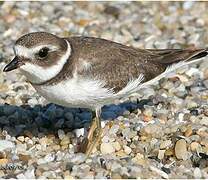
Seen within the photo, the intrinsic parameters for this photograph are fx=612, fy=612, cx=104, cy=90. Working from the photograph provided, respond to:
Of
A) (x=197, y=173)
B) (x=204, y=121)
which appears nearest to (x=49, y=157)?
(x=197, y=173)

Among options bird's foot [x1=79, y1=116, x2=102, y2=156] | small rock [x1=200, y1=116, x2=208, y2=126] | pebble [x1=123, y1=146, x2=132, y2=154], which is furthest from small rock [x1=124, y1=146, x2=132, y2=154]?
small rock [x1=200, y1=116, x2=208, y2=126]

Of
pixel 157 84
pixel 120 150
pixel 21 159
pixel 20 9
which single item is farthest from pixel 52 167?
pixel 20 9

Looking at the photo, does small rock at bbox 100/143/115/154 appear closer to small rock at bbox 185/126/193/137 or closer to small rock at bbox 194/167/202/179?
small rock at bbox 185/126/193/137

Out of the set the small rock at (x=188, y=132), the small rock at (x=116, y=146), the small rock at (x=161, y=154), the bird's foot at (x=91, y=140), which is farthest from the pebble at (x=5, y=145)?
the small rock at (x=188, y=132)

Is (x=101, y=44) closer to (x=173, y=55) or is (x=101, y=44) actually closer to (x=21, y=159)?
(x=173, y=55)

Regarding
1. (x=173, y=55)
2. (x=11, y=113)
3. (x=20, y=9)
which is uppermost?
(x=20, y=9)

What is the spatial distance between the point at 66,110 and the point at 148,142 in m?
1.07

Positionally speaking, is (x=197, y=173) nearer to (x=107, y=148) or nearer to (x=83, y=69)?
(x=107, y=148)

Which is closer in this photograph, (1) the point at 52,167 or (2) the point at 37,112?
(1) the point at 52,167

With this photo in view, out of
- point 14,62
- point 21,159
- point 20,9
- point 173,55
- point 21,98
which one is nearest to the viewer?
point 14,62

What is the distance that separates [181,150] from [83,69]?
3.75ft

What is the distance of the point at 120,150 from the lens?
5582 millimetres

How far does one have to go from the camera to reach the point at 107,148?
555 centimetres

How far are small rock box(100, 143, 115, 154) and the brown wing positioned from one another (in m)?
0.55
